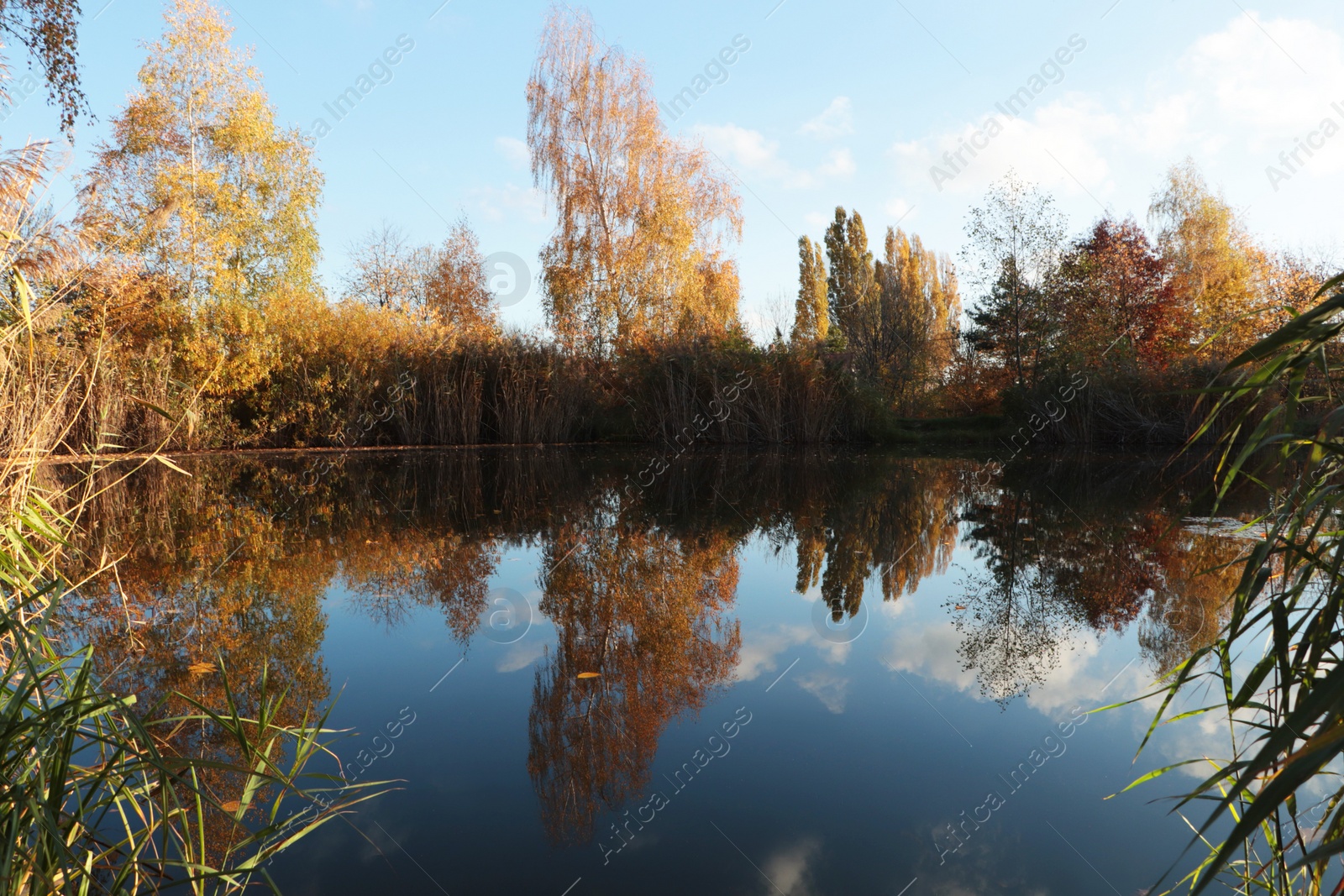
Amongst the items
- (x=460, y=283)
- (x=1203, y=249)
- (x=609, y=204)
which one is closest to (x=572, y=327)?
(x=609, y=204)

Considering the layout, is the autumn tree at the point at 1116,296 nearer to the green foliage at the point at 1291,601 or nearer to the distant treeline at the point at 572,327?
the distant treeline at the point at 572,327

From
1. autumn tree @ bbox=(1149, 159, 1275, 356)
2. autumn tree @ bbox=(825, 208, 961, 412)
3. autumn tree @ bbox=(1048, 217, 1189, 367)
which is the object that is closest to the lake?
autumn tree @ bbox=(825, 208, 961, 412)

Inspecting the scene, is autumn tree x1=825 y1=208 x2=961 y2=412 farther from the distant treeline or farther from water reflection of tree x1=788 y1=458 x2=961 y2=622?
water reflection of tree x1=788 y1=458 x2=961 y2=622

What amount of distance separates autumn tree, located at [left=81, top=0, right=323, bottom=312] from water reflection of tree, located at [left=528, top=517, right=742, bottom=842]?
35.0 feet

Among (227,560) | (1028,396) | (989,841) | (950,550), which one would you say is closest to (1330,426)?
(989,841)

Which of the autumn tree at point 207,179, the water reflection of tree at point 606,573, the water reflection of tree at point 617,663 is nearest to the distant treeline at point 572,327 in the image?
the autumn tree at point 207,179

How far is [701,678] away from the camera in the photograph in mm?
2590

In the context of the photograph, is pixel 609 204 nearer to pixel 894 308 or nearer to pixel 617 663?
pixel 894 308

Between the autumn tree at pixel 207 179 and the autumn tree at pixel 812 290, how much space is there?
18676mm

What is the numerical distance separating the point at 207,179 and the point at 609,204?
8.57 metres

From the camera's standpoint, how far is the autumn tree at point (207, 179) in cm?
1248

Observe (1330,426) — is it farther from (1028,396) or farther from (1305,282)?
(1305,282)

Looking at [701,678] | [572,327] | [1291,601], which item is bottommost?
[701,678]

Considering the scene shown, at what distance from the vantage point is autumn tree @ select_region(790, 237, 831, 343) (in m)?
30.0
